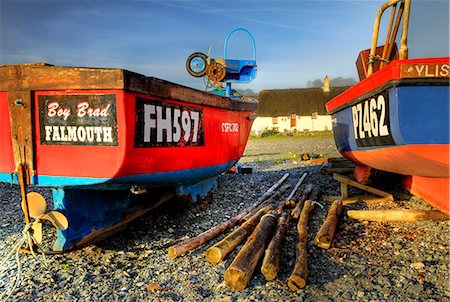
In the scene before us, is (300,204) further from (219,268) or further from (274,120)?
(274,120)

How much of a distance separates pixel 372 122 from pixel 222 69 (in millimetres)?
2988

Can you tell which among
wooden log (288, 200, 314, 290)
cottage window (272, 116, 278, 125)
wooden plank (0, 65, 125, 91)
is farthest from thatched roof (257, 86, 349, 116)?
wooden plank (0, 65, 125, 91)

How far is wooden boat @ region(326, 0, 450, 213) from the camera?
2.84 meters

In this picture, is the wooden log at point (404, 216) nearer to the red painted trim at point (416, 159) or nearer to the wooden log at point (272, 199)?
the red painted trim at point (416, 159)

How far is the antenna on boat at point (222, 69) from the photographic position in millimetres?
5832

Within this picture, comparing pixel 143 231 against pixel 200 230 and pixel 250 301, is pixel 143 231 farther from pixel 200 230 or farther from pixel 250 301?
pixel 250 301

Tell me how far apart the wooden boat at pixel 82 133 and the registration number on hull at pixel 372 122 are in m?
2.07

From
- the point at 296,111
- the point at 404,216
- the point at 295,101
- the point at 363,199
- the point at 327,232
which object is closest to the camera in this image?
the point at 327,232

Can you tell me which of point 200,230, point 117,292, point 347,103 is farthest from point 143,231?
point 347,103

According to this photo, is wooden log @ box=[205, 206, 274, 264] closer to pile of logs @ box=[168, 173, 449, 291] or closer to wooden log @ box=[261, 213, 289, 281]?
pile of logs @ box=[168, 173, 449, 291]

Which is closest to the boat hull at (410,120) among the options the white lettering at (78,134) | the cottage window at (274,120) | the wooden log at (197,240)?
the wooden log at (197,240)

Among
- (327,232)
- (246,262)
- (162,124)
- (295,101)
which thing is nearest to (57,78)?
(162,124)

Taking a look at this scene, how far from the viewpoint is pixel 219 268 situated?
2969 millimetres

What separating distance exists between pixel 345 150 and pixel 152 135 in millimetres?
3731
